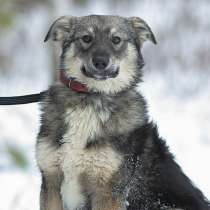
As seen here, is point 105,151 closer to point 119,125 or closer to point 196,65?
point 119,125

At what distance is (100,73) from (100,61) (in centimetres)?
9

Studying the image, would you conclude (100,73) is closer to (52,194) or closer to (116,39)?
(116,39)

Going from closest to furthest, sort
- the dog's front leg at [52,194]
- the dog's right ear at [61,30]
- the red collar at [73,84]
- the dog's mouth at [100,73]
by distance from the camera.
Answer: the dog's front leg at [52,194] → the dog's mouth at [100,73] → the red collar at [73,84] → the dog's right ear at [61,30]

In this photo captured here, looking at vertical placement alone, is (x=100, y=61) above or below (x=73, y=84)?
above

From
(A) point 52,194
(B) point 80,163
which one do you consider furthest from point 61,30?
(A) point 52,194

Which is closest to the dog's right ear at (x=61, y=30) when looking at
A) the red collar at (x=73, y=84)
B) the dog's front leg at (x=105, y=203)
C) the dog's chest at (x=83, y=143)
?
the red collar at (x=73, y=84)

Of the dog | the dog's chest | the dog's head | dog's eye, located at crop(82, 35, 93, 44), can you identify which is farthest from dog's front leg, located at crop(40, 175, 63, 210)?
dog's eye, located at crop(82, 35, 93, 44)

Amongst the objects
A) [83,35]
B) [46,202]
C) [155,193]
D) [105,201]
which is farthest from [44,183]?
[83,35]

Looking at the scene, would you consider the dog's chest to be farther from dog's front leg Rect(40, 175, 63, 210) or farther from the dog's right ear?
the dog's right ear

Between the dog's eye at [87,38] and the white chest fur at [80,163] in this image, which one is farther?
the dog's eye at [87,38]

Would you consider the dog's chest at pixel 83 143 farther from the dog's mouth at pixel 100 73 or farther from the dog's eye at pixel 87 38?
the dog's eye at pixel 87 38

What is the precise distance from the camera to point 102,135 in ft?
13.8

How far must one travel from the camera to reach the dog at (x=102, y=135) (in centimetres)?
407

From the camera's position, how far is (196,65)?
11992 mm
